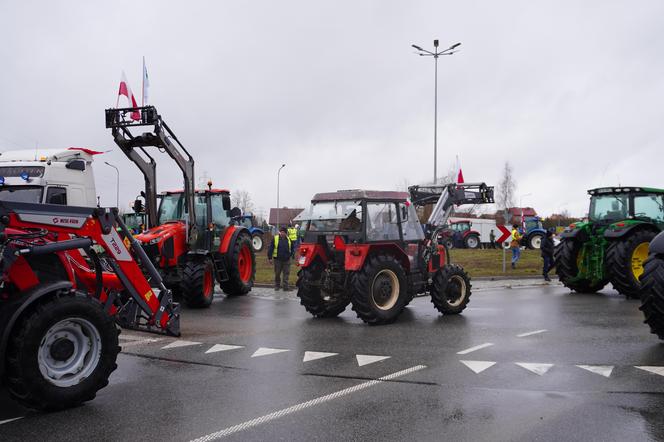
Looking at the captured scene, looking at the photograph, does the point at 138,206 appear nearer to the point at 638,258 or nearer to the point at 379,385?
the point at 379,385

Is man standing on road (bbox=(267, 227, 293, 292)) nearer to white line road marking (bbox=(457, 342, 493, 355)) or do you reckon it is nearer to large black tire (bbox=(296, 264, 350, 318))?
large black tire (bbox=(296, 264, 350, 318))

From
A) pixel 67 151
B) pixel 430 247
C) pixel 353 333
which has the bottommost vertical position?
pixel 353 333

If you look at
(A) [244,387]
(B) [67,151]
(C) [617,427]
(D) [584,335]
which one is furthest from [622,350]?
(B) [67,151]

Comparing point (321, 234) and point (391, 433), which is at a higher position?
point (321, 234)

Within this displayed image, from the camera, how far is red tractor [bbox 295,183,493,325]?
10.5 m

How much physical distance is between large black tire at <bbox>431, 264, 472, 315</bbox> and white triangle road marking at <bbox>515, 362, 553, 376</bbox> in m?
4.06

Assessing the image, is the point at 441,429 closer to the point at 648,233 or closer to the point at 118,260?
the point at 118,260

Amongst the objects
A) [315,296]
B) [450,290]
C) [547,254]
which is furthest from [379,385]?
[547,254]

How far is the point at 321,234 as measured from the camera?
11297 mm

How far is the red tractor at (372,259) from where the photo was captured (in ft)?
34.3

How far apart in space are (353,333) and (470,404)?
4095 millimetres

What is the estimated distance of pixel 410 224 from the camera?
11414 mm

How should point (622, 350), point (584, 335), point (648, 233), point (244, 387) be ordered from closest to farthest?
point (244, 387) → point (622, 350) → point (584, 335) → point (648, 233)

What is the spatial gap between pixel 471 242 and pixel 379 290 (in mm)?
31935
